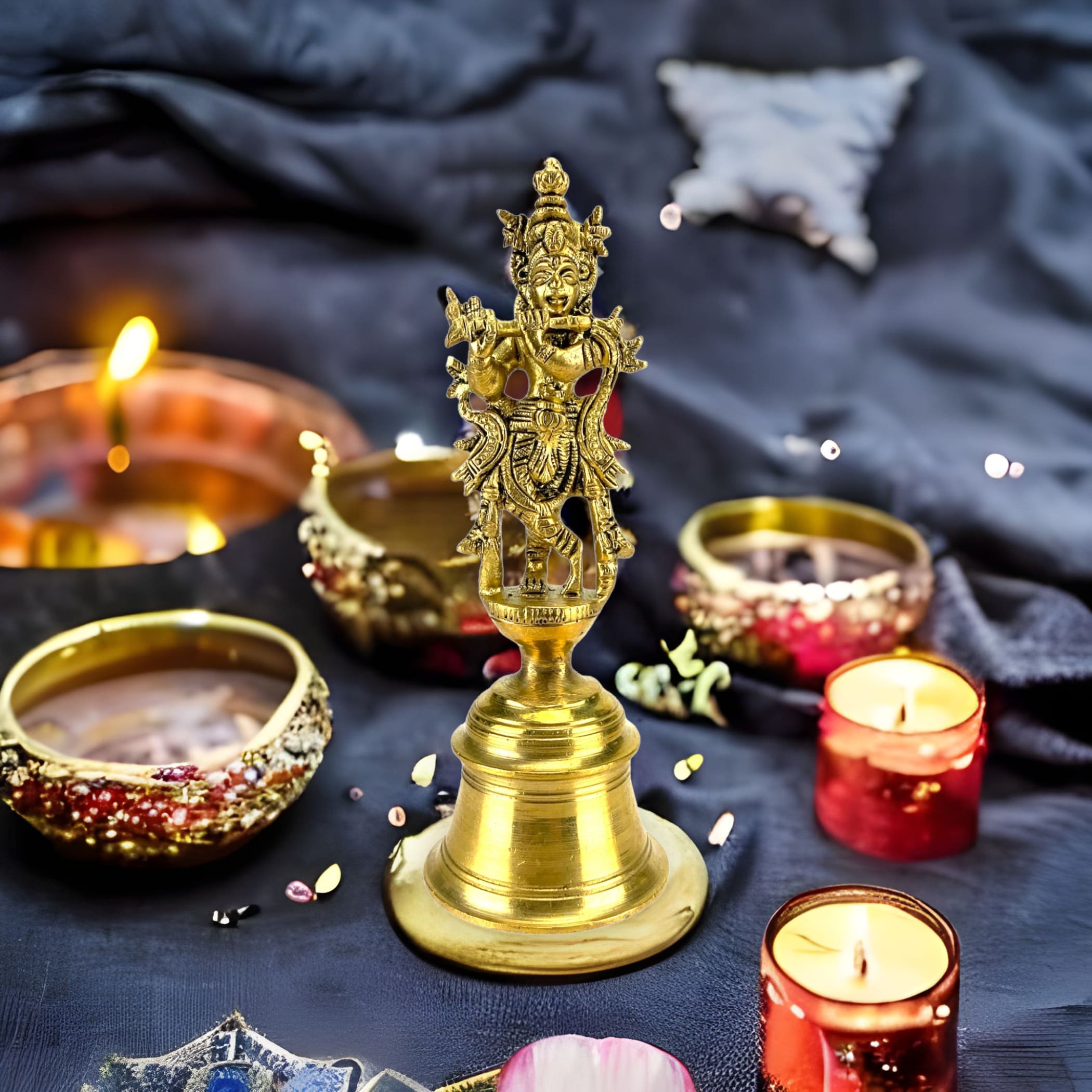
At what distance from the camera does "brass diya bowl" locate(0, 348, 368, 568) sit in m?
1.54

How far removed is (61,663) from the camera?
4.21ft

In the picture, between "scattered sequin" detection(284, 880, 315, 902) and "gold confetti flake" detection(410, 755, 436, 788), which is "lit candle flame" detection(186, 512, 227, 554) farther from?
"scattered sequin" detection(284, 880, 315, 902)

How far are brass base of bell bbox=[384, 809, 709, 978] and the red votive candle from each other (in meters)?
0.18

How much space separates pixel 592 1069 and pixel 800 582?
0.76 meters

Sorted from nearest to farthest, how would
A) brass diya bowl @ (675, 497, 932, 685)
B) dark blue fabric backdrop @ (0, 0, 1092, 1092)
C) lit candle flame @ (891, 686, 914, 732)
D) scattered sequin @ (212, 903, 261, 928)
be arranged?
1. scattered sequin @ (212, 903, 261, 928)
2. lit candle flame @ (891, 686, 914, 732)
3. brass diya bowl @ (675, 497, 932, 685)
4. dark blue fabric backdrop @ (0, 0, 1092, 1092)

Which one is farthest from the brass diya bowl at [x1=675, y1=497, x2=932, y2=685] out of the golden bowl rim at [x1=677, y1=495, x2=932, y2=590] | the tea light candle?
the tea light candle

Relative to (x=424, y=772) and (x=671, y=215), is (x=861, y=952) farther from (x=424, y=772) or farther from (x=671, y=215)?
(x=671, y=215)

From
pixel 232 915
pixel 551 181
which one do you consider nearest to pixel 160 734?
pixel 232 915

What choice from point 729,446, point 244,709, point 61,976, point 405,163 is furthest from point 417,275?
point 61,976

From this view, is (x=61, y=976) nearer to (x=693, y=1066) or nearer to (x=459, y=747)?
(x=459, y=747)

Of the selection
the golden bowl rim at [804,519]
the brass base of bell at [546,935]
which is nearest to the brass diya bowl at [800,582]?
the golden bowl rim at [804,519]

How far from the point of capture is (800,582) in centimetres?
152

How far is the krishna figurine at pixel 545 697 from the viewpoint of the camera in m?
1.04

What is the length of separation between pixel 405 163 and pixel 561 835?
837mm
